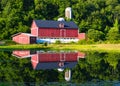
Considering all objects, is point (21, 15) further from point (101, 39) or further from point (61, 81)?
point (61, 81)

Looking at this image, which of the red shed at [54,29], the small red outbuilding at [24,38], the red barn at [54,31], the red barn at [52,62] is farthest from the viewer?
the red shed at [54,29]

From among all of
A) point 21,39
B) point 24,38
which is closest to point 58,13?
point 21,39

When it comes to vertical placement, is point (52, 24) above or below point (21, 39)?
above

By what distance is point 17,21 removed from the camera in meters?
75.7

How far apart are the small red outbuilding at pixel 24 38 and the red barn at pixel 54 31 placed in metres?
2.13

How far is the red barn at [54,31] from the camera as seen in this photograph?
69625mm

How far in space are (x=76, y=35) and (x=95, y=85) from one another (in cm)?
5423

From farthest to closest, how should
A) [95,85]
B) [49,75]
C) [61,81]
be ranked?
[49,75], [61,81], [95,85]

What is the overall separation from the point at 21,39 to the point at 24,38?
1.04 meters

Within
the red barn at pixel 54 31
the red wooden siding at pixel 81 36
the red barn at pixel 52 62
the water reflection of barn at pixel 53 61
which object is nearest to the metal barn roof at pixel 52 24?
the red barn at pixel 54 31

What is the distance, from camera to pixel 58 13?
86.1m

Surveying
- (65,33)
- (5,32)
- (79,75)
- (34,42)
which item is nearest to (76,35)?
(65,33)

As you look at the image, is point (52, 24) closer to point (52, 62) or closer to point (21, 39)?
point (21, 39)

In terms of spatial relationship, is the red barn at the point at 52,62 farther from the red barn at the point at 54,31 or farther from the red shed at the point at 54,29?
the red shed at the point at 54,29
